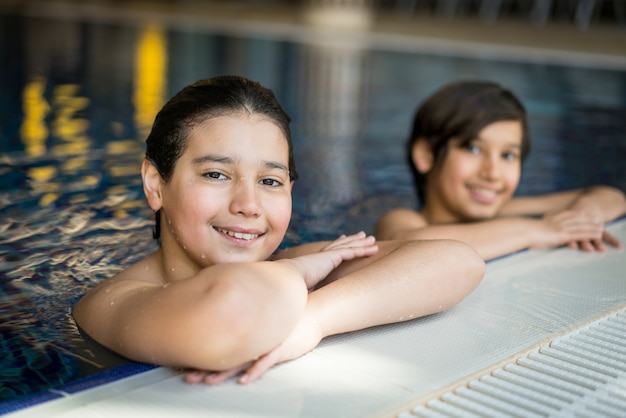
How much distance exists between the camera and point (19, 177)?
12.9 feet

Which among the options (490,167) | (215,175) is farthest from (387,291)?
(490,167)

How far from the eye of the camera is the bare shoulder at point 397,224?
2795 millimetres

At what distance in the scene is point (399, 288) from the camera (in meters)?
2.00

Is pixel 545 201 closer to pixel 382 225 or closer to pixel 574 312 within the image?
pixel 382 225

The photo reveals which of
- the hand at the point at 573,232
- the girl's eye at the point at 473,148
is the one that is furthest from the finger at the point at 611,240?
the girl's eye at the point at 473,148

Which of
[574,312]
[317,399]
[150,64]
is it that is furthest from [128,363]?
[150,64]

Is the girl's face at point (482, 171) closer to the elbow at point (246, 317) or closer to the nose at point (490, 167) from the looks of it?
the nose at point (490, 167)

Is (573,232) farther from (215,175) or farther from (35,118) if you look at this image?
(35,118)

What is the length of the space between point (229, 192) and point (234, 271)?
0.26 meters

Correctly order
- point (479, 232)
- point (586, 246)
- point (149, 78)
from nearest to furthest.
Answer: point (479, 232)
point (586, 246)
point (149, 78)

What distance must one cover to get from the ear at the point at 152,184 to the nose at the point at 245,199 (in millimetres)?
206

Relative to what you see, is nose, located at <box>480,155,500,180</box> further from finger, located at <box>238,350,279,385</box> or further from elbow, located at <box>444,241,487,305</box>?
finger, located at <box>238,350,279,385</box>

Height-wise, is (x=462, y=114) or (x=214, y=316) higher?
(x=462, y=114)

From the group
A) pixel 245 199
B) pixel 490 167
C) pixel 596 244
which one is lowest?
pixel 596 244
